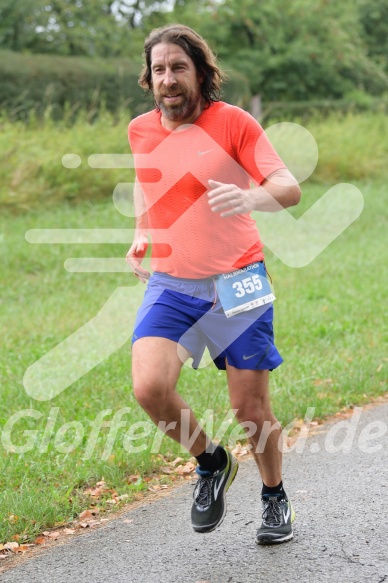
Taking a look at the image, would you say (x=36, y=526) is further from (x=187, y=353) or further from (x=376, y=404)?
(x=376, y=404)

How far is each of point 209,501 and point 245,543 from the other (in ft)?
1.01

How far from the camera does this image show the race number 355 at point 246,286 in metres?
4.10

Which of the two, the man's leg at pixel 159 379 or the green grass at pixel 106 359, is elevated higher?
the man's leg at pixel 159 379

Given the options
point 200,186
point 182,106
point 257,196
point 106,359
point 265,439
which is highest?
point 182,106

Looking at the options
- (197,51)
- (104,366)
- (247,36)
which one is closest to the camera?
(197,51)

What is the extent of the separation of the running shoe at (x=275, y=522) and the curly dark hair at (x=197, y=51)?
72.4 inches

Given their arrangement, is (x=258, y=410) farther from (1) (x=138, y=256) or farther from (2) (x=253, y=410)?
(1) (x=138, y=256)

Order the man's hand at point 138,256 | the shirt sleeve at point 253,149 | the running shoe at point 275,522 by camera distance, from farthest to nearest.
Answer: the man's hand at point 138,256, the running shoe at point 275,522, the shirt sleeve at point 253,149

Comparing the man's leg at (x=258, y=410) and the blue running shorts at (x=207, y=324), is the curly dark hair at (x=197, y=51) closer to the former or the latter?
the blue running shorts at (x=207, y=324)

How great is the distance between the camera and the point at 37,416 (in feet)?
21.2

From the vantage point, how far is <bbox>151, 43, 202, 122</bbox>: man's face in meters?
4.12

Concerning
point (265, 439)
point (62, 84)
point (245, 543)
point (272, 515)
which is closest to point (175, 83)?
point (265, 439)

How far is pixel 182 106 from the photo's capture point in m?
4.13

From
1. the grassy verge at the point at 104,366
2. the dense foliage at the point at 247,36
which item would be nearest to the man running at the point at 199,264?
the grassy verge at the point at 104,366
